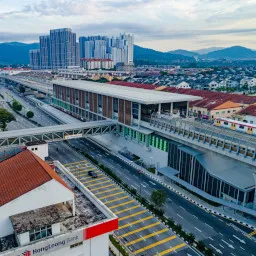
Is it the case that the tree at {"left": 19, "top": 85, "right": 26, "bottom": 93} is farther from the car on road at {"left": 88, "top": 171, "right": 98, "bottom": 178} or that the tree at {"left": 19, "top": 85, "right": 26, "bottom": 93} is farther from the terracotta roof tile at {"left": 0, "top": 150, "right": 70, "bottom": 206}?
the terracotta roof tile at {"left": 0, "top": 150, "right": 70, "bottom": 206}

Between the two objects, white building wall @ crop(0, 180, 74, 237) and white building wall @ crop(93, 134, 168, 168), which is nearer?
white building wall @ crop(0, 180, 74, 237)

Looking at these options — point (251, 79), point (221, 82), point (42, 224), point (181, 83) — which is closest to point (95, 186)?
point (42, 224)

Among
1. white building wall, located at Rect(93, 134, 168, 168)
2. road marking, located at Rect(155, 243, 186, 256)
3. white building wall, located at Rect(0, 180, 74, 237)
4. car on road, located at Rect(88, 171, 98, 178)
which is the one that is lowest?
road marking, located at Rect(155, 243, 186, 256)

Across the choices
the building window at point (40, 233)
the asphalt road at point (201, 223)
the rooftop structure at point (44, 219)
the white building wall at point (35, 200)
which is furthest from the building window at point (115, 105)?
the building window at point (40, 233)

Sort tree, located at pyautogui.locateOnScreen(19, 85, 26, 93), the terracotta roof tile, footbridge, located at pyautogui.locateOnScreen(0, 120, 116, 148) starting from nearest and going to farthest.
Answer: the terracotta roof tile < footbridge, located at pyautogui.locateOnScreen(0, 120, 116, 148) < tree, located at pyautogui.locateOnScreen(19, 85, 26, 93)

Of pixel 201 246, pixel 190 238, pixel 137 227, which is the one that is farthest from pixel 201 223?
pixel 137 227

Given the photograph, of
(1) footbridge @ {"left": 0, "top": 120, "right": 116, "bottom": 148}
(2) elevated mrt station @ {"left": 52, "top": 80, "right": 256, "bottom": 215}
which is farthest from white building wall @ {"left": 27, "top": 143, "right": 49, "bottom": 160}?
(2) elevated mrt station @ {"left": 52, "top": 80, "right": 256, "bottom": 215}
